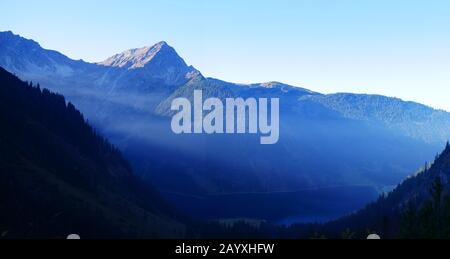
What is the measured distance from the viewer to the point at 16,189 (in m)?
183

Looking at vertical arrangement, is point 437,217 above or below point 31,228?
above

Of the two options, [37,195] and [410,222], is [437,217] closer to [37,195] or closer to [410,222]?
[410,222]
